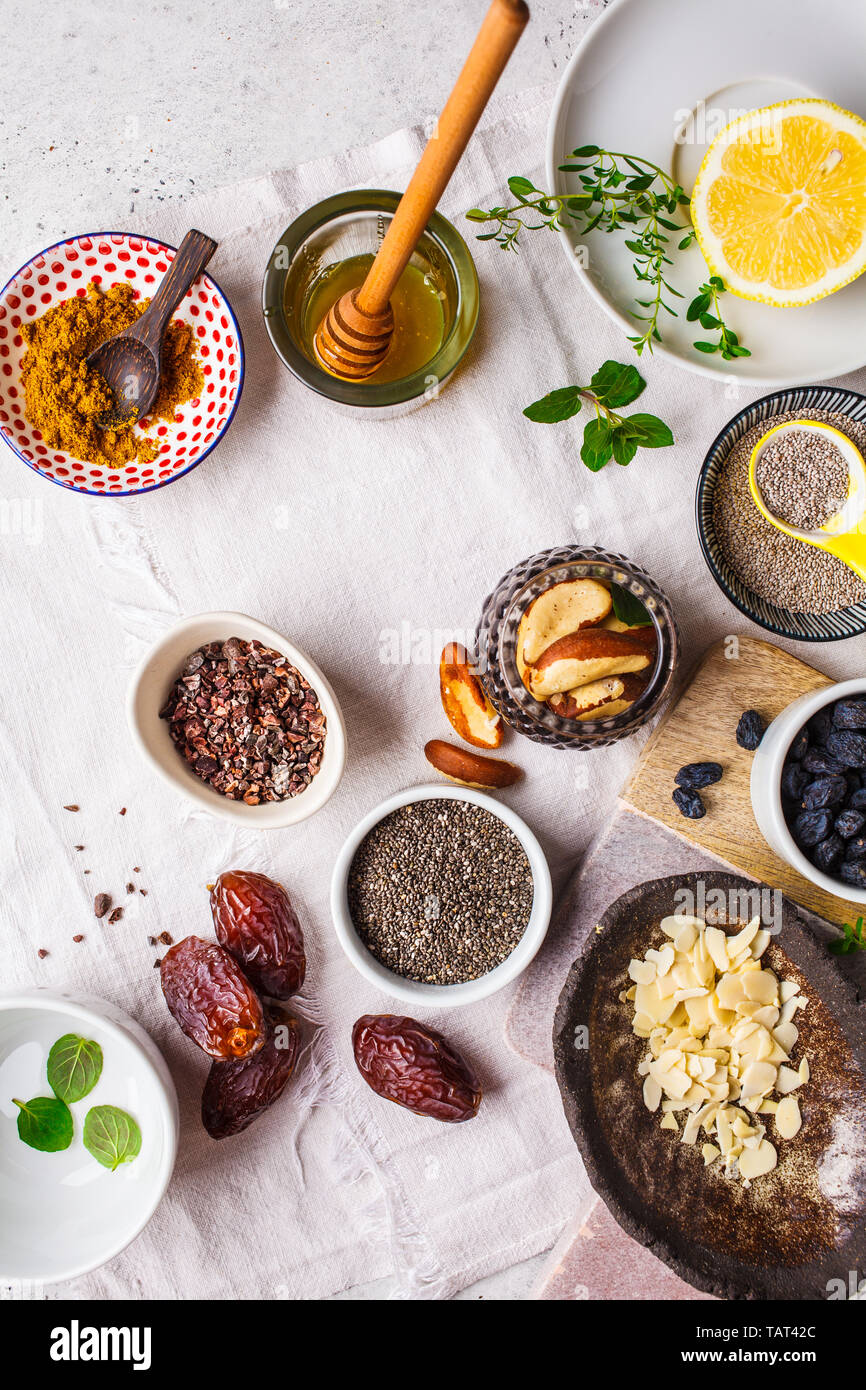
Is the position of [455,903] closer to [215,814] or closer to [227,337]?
[215,814]

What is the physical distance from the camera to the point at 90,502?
1527 millimetres

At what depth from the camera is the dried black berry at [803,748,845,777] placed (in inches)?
55.1

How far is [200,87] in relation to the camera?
1.56m

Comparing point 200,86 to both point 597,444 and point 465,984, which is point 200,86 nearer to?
point 597,444

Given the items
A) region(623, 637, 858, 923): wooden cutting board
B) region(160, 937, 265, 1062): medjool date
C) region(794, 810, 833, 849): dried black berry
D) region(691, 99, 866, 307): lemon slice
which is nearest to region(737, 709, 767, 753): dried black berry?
region(623, 637, 858, 923): wooden cutting board

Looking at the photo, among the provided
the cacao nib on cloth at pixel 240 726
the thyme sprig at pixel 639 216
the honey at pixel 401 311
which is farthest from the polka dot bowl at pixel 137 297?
the thyme sprig at pixel 639 216

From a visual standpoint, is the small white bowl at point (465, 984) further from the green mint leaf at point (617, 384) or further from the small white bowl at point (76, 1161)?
the green mint leaf at point (617, 384)

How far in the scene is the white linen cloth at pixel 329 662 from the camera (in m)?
1.54

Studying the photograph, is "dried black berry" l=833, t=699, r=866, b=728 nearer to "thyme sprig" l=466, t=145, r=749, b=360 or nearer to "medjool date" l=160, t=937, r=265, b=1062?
"thyme sprig" l=466, t=145, r=749, b=360

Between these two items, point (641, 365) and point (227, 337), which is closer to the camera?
point (227, 337)

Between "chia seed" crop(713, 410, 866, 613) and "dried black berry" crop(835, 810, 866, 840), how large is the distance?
1.06 feet

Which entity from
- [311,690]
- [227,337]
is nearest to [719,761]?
[311,690]

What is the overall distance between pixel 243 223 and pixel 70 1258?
1.63 meters

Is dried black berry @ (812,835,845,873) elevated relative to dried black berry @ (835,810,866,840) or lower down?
lower down
